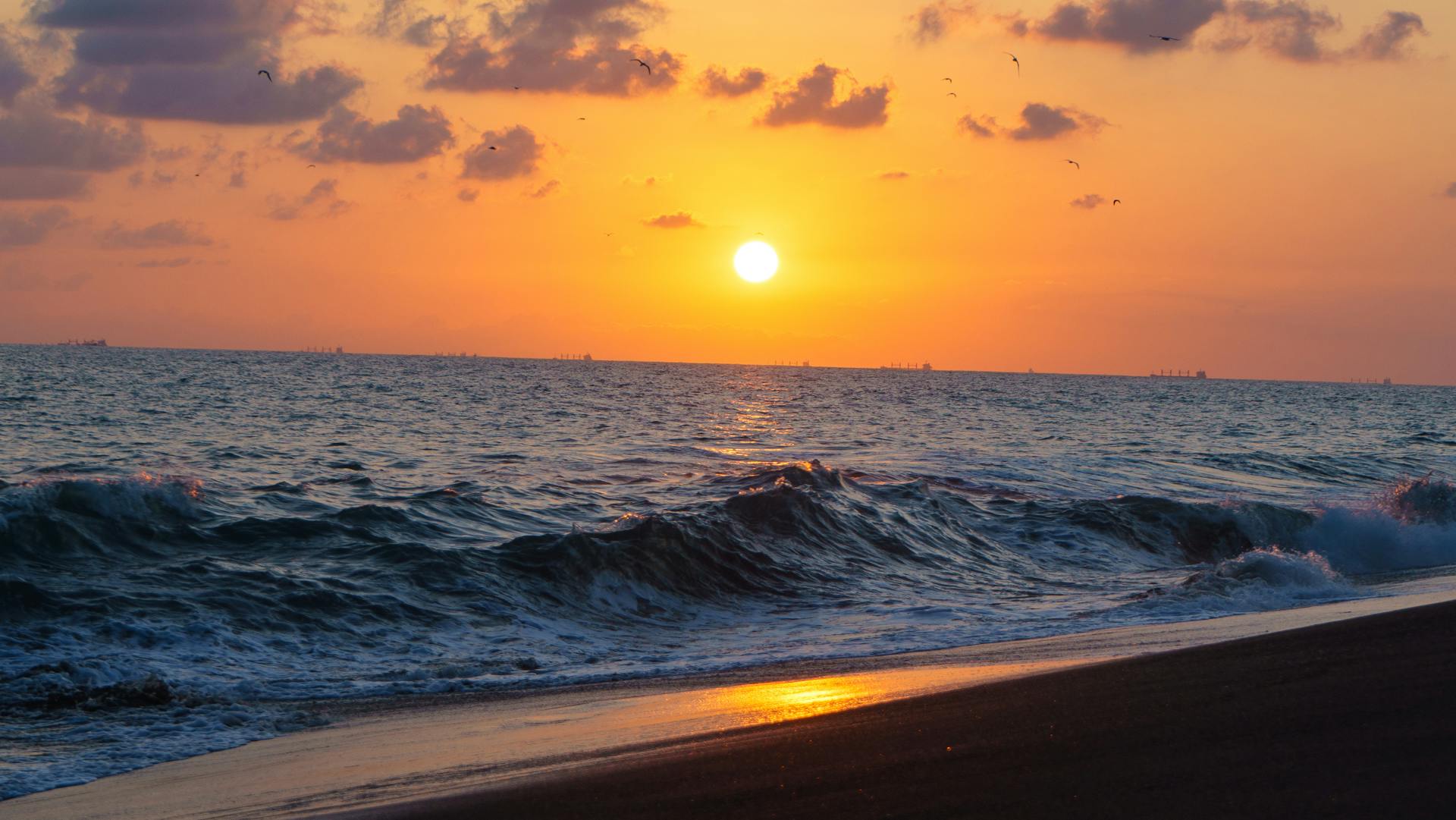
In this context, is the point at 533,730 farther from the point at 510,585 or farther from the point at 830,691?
the point at 510,585

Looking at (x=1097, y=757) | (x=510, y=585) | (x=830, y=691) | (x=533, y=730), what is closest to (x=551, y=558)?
(x=510, y=585)

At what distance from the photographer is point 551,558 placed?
14.7 m

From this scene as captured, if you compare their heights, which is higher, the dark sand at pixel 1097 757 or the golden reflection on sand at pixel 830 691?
the dark sand at pixel 1097 757

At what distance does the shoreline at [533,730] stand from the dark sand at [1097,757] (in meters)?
0.33

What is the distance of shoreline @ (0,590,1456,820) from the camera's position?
20.0ft

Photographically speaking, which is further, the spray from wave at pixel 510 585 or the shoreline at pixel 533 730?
the spray from wave at pixel 510 585

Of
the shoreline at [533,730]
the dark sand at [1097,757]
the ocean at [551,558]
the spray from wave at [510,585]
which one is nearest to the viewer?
the dark sand at [1097,757]

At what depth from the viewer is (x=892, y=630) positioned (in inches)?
478

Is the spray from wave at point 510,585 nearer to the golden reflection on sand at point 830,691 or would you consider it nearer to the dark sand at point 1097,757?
the golden reflection on sand at point 830,691

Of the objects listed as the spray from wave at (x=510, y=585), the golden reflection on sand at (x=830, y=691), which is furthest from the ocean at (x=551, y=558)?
the golden reflection on sand at (x=830, y=691)

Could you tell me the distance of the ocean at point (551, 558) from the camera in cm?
985

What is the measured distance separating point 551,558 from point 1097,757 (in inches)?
398

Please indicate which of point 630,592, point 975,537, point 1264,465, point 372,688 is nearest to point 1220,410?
point 1264,465

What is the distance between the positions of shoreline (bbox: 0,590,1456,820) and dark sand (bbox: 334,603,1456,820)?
1.07 ft
